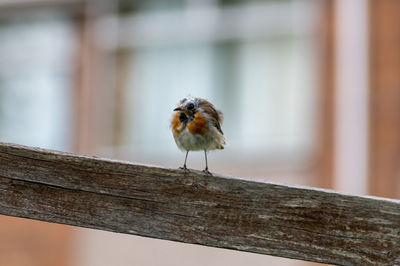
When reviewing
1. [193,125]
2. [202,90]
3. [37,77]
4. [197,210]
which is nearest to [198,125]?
[193,125]

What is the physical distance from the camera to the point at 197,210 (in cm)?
234

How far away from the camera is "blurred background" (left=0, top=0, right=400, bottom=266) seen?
10008 mm

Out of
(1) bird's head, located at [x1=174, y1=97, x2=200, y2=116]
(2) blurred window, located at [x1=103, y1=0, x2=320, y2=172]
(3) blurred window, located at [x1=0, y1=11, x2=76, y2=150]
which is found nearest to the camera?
(1) bird's head, located at [x1=174, y1=97, x2=200, y2=116]

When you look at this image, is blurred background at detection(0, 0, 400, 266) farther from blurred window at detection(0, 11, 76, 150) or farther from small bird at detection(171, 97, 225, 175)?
small bird at detection(171, 97, 225, 175)

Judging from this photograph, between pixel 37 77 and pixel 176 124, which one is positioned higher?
pixel 37 77

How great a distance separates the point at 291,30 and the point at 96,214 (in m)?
8.59

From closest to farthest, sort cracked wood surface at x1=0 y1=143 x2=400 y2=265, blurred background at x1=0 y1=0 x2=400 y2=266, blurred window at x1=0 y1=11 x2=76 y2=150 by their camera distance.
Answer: cracked wood surface at x1=0 y1=143 x2=400 y2=265
blurred background at x1=0 y1=0 x2=400 y2=266
blurred window at x1=0 y1=11 x2=76 y2=150

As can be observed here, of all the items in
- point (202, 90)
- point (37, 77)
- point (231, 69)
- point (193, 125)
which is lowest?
point (193, 125)

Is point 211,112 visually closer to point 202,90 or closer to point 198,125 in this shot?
point 198,125

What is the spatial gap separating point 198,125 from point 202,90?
6.95 metres

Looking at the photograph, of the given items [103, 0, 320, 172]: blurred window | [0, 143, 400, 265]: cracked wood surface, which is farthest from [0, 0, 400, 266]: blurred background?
[0, 143, 400, 265]: cracked wood surface

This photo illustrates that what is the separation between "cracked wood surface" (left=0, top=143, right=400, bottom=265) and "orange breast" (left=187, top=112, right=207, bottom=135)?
5.54ft

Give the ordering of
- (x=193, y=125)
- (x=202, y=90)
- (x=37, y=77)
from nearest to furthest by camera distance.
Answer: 1. (x=193, y=125)
2. (x=202, y=90)
3. (x=37, y=77)

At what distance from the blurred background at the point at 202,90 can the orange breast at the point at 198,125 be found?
5223 mm
